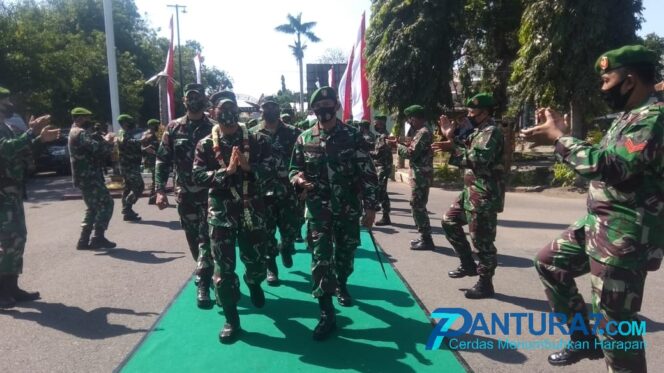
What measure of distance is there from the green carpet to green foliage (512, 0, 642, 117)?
31.0 ft

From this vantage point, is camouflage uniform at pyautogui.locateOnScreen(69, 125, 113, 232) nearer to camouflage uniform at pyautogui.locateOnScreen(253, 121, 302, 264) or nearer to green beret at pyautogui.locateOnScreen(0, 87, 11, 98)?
green beret at pyautogui.locateOnScreen(0, 87, 11, 98)

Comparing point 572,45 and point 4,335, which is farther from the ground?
point 572,45

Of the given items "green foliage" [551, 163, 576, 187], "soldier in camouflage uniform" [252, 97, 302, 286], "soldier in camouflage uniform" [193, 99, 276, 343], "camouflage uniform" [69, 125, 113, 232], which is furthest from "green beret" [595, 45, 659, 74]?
"green foliage" [551, 163, 576, 187]

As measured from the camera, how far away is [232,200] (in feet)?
13.6

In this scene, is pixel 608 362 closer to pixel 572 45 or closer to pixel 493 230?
pixel 493 230

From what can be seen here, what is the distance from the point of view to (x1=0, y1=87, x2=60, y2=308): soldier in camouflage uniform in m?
4.68

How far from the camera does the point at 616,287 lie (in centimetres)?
271

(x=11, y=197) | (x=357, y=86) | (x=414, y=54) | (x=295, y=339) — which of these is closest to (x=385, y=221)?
(x=357, y=86)

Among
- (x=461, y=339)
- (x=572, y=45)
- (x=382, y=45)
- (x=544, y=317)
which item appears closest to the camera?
(x=461, y=339)

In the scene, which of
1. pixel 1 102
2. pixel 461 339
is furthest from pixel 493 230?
pixel 1 102

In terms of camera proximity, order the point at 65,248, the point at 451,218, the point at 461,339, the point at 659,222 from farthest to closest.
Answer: the point at 65,248, the point at 451,218, the point at 461,339, the point at 659,222

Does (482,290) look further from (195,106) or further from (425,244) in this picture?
(195,106)

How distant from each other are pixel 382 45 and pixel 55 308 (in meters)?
13.0

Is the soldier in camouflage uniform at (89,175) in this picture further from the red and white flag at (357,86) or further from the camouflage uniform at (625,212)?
the camouflage uniform at (625,212)
